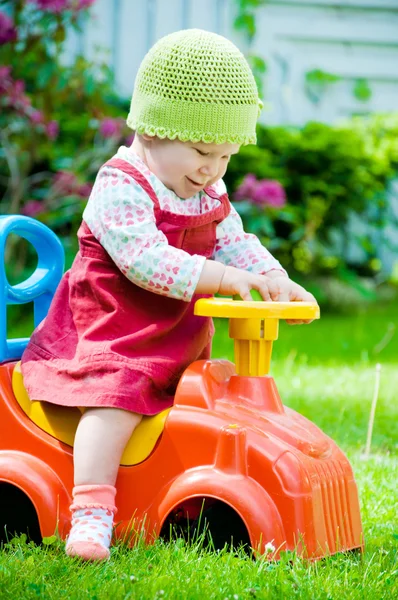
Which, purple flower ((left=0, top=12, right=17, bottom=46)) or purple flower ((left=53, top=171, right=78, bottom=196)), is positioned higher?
purple flower ((left=0, top=12, right=17, bottom=46))

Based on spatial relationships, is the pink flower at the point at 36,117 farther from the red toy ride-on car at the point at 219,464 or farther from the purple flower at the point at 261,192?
the red toy ride-on car at the point at 219,464

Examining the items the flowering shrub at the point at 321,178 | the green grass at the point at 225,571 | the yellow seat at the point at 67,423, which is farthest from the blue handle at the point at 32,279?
the flowering shrub at the point at 321,178

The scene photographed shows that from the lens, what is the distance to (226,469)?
1960mm

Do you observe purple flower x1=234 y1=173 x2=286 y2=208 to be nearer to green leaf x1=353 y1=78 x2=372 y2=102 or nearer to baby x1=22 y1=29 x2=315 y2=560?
green leaf x1=353 y1=78 x2=372 y2=102

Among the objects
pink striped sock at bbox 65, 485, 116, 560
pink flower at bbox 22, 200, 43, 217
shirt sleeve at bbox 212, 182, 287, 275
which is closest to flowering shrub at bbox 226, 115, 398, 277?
pink flower at bbox 22, 200, 43, 217

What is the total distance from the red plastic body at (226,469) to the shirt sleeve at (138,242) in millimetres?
195

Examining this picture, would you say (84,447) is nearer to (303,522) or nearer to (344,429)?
(303,522)

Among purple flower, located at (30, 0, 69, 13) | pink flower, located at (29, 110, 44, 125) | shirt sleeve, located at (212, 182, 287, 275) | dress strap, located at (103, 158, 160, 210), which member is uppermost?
purple flower, located at (30, 0, 69, 13)

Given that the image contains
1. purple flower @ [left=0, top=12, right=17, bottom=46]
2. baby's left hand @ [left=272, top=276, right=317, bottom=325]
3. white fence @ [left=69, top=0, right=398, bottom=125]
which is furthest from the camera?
white fence @ [left=69, top=0, right=398, bottom=125]

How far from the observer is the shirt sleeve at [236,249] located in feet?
7.61

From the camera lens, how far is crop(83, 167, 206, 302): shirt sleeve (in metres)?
2.05

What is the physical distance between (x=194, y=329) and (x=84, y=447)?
14.5 inches

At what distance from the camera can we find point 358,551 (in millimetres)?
2137

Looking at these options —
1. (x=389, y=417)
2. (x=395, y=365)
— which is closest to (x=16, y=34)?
(x=395, y=365)
